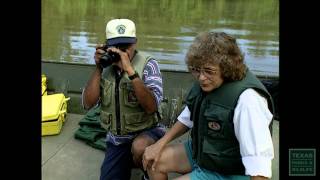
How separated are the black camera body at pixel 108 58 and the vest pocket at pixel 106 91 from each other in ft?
0.55

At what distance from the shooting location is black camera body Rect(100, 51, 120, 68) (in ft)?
8.45

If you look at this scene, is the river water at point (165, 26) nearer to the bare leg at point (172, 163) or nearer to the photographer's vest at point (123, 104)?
the photographer's vest at point (123, 104)

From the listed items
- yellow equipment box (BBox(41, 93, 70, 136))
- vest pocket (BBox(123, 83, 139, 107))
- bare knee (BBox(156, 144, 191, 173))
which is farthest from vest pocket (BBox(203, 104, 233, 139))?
yellow equipment box (BBox(41, 93, 70, 136))

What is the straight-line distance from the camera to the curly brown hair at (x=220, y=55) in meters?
2.01

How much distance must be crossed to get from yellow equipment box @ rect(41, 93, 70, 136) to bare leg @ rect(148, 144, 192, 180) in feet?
4.51

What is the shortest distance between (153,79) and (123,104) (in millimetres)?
209

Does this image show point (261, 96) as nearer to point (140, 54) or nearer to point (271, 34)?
point (140, 54)

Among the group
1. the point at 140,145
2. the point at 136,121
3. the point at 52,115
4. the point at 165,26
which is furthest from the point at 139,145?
the point at 165,26

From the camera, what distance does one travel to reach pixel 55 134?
12.0 feet
